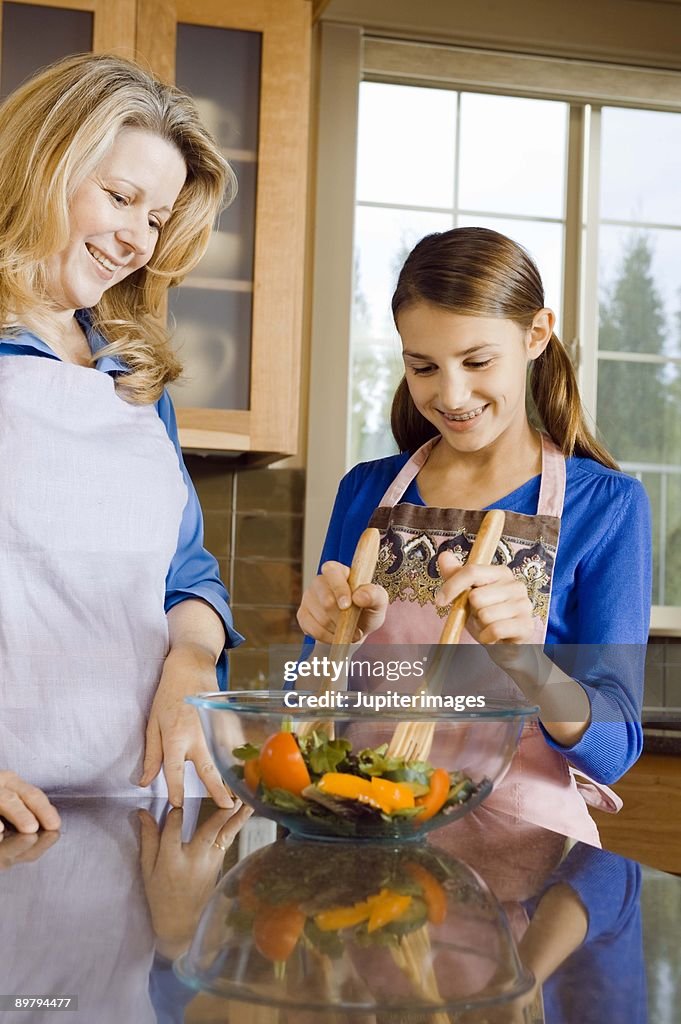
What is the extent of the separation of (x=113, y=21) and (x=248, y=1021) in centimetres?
215

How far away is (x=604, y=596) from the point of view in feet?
4.06

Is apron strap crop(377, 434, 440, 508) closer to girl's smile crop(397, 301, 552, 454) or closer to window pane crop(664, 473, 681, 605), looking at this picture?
girl's smile crop(397, 301, 552, 454)

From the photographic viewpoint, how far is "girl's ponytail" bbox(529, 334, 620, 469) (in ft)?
4.60

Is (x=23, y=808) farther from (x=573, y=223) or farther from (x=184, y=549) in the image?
(x=573, y=223)

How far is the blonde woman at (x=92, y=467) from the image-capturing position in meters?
1.04

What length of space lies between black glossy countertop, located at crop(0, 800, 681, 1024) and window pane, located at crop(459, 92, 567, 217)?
7.49 ft

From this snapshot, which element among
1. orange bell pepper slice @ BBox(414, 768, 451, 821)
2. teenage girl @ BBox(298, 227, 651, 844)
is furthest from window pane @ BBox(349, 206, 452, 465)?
orange bell pepper slice @ BBox(414, 768, 451, 821)

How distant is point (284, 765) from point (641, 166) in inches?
100

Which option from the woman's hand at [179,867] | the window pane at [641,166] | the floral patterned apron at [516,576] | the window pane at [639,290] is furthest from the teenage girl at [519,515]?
the window pane at [641,166]

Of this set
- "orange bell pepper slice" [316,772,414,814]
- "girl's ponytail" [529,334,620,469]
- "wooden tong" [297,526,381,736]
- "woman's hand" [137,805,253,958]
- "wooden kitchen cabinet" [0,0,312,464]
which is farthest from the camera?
"wooden kitchen cabinet" [0,0,312,464]

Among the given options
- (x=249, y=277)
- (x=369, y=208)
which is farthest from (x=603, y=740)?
(x=369, y=208)

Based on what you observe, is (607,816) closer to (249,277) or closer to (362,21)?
(249,277)

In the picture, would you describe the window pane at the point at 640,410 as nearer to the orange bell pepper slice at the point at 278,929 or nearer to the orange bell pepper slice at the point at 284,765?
the orange bell pepper slice at the point at 284,765

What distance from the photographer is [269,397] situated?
2234mm
